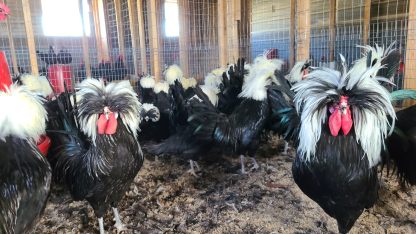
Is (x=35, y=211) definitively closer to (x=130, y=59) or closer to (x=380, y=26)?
(x=130, y=59)

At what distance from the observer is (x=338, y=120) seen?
1.75 meters

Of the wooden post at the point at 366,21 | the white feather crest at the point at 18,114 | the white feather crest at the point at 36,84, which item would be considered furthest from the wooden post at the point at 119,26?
the white feather crest at the point at 18,114

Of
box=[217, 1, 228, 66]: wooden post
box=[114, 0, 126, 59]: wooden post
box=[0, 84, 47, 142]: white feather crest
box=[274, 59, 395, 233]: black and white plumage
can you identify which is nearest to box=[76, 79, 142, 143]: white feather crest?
box=[0, 84, 47, 142]: white feather crest

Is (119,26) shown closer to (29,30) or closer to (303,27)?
(29,30)

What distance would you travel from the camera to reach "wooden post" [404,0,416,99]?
12.6ft

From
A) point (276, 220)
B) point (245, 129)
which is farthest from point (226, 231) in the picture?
point (245, 129)

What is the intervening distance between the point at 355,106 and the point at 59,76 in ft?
18.7

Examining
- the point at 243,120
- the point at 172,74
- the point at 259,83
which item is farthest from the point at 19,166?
the point at 172,74

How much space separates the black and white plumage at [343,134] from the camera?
177cm

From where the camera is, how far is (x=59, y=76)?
5.90 metres

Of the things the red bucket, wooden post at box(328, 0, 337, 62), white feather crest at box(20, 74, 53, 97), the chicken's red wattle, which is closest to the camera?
the chicken's red wattle

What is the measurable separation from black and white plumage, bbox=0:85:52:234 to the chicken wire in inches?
181

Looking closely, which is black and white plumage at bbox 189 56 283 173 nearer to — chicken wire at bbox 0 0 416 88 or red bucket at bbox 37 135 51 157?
red bucket at bbox 37 135 51 157

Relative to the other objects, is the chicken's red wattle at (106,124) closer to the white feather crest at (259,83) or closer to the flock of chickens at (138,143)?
the flock of chickens at (138,143)
